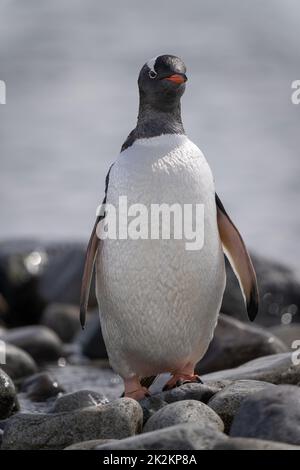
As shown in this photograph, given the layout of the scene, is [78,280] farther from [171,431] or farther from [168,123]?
[171,431]

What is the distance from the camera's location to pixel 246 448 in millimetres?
4297

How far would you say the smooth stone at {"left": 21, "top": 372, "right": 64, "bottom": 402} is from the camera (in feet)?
26.1

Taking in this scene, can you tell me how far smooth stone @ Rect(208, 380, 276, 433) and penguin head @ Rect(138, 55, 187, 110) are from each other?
1827 millimetres

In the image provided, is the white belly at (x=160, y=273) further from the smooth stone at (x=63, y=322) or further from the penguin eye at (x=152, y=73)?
the smooth stone at (x=63, y=322)

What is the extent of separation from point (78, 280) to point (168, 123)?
771 cm

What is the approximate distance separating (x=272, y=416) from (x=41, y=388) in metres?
3.58

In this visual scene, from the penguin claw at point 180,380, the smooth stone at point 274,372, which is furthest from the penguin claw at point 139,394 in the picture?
the smooth stone at point 274,372

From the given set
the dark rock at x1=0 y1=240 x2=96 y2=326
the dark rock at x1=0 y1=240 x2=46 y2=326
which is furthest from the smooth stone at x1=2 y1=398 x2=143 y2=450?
→ the dark rock at x1=0 y1=240 x2=46 y2=326

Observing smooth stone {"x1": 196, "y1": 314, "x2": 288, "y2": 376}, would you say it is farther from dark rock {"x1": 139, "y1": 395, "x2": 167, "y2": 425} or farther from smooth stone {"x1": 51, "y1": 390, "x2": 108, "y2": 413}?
dark rock {"x1": 139, "y1": 395, "x2": 167, "y2": 425}

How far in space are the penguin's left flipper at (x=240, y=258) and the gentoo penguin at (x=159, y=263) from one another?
16 centimetres

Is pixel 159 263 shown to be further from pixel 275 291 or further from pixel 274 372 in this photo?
pixel 275 291

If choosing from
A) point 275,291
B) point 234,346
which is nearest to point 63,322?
point 275,291

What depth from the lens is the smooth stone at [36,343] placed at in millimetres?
10305
